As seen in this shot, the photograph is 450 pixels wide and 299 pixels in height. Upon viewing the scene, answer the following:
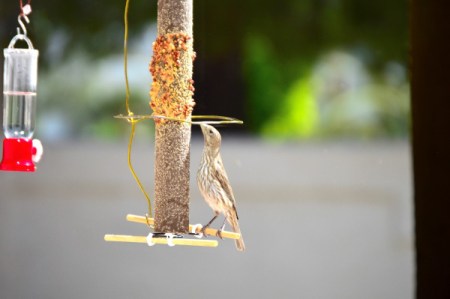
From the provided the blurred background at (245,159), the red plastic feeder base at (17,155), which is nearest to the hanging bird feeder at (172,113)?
the red plastic feeder base at (17,155)

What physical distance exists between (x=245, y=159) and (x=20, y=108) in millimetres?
3495

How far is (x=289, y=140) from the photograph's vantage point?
20.4ft

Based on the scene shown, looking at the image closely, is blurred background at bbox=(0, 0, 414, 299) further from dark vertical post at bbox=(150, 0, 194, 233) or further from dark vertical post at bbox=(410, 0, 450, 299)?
dark vertical post at bbox=(150, 0, 194, 233)

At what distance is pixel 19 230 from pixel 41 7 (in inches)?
70.8

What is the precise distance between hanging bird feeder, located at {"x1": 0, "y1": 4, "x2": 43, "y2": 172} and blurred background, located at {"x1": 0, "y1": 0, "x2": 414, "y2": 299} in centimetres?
312

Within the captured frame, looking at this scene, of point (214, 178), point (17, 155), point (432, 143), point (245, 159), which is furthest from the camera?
point (245, 159)

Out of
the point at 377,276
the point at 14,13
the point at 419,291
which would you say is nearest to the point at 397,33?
the point at 377,276

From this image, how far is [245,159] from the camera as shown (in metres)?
6.14

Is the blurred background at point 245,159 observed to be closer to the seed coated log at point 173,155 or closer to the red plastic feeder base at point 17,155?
the red plastic feeder base at point 17,155

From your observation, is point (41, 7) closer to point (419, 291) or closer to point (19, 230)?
point (19, 230)

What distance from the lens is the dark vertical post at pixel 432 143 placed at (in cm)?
258

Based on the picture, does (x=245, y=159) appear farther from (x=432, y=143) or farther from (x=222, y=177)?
(x=222, y=177)

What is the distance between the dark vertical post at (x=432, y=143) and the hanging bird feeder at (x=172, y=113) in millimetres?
789

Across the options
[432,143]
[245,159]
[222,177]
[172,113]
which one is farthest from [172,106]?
[245,159]
